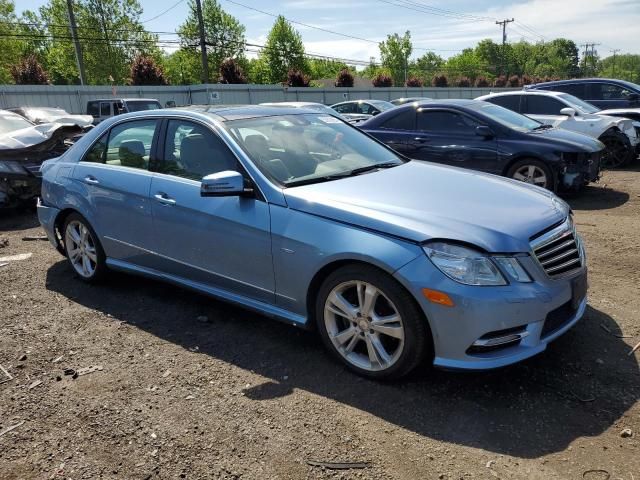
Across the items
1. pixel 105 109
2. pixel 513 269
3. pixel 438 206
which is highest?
pixel 105 109

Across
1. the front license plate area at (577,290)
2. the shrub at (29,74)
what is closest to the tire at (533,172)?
the front license plate area at (577,290)

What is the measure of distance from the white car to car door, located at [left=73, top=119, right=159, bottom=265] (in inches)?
289

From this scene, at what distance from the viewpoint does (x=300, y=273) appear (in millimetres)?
3318

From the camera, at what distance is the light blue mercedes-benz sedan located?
9.37ft

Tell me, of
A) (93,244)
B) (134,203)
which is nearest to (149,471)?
(134,203)

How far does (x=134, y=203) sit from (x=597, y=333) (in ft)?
11.9

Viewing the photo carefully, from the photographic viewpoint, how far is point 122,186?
14.6 ft

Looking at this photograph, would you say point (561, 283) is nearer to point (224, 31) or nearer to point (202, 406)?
point (202, 406)

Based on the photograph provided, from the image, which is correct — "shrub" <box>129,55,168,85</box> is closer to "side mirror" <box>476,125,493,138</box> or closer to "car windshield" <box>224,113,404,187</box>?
"side mirror" <box>476,125,493,138</box>

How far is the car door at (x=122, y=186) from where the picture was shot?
432 centimetres

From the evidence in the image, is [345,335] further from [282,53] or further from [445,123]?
[282,53]

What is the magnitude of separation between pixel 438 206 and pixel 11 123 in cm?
911

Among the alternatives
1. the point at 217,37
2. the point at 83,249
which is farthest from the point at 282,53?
the point at 83,249

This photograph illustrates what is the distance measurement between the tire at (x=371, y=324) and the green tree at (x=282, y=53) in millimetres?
64252
